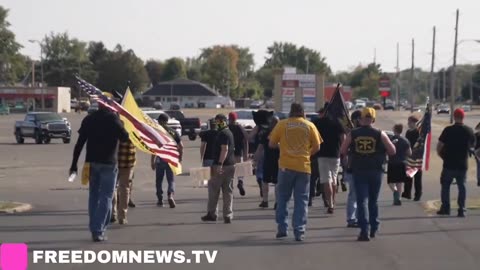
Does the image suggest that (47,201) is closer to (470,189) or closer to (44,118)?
(470,189)

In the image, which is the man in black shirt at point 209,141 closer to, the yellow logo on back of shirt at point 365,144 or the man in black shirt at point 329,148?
the man in black shirt at point 329,148

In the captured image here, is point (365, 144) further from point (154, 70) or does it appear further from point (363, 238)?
point (154, 70)

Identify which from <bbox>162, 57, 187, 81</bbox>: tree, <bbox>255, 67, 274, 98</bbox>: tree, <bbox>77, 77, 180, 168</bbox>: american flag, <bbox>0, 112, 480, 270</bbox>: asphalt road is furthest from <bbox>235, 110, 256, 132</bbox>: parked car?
<bbox>162, 57, 187, 81</bbox>: tree

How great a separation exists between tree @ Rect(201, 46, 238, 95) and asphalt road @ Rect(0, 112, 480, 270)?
148651mm

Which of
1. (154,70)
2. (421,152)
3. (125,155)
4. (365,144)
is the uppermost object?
(154,70)

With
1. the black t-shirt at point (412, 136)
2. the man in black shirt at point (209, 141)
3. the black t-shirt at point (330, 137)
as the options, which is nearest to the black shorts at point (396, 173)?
the black t-shirt at point (412, 136)

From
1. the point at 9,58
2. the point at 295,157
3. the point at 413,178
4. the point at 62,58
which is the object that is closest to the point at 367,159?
the point at 295,157

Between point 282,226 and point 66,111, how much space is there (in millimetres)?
112573

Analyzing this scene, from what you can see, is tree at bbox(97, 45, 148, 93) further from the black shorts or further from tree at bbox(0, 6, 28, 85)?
the black shorts

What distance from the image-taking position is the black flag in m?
17.9

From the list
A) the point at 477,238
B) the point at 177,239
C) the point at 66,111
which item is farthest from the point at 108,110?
the point at 66,111

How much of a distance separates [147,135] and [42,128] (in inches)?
1266

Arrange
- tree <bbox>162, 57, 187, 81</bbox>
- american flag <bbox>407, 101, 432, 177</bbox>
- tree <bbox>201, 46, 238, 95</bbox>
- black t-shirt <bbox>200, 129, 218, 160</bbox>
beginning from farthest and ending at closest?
tree <bbox>162, 57, 187, 81</bbox> → tree <bbox>201, 46, 238, 95</bbox> → american flag <bbox>407, 101, 432, 177</bbox> → black t-shirt <bbox>200, 129, 218, 160</bbox>

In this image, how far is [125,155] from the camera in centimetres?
1551
